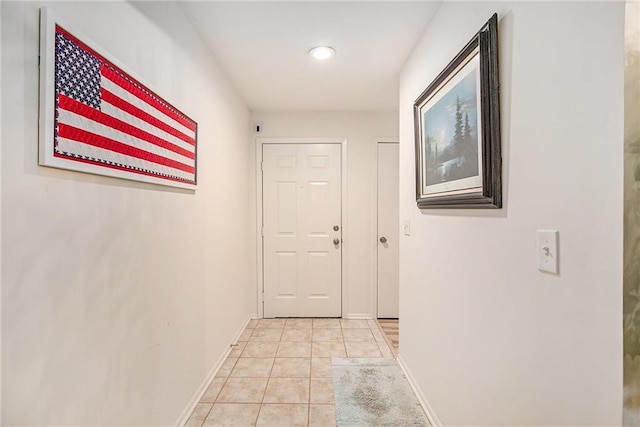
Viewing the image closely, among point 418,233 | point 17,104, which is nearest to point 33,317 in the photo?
point 17,104

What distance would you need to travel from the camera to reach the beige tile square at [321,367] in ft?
7.59

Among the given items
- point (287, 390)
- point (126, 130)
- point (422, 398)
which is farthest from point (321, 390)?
point (126, 130)

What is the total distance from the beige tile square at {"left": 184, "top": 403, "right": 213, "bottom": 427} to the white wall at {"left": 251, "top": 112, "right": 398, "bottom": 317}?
192 cm

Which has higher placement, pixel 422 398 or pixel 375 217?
pixel 375 217

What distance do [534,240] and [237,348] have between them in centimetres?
254

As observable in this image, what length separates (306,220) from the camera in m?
3.59

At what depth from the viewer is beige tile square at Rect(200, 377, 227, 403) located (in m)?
2.02

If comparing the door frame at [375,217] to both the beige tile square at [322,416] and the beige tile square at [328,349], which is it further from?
the beige tile square at [322,416]

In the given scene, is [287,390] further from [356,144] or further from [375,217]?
[356,144]

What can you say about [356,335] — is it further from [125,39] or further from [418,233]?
[125,39]

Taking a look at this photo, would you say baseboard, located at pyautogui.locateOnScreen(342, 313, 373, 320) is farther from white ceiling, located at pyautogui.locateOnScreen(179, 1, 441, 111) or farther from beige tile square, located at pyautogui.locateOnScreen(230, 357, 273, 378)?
white ceiling, located at pyautogui.locateOnScreen(179, 1, 441, 111)

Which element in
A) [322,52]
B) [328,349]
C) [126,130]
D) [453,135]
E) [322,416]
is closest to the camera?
[126,130]

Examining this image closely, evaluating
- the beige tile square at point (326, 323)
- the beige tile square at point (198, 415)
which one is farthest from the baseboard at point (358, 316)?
the beige tile square at point (198, 415)

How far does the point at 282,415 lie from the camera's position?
1.87 meters
